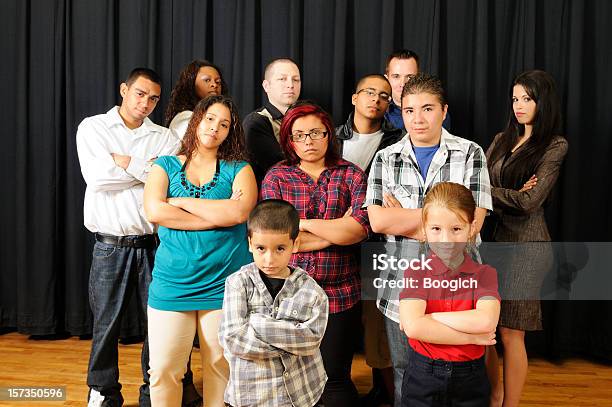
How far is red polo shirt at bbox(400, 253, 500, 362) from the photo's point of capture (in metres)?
1.92

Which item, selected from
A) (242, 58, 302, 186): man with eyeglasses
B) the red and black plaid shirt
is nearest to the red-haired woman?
the red and black plaid shirt

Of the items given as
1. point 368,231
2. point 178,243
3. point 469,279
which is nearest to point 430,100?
point 368,231

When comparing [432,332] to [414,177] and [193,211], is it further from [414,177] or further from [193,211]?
[193,211]

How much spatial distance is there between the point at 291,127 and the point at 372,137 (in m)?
0.49

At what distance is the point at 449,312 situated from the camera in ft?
6.28

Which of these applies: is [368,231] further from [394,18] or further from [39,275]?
[39,275]

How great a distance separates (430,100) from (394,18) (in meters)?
1.52

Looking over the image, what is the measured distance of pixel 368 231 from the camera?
241 centimetres

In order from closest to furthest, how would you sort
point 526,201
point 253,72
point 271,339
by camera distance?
point 271,339 → point 526,201 → point 253,72

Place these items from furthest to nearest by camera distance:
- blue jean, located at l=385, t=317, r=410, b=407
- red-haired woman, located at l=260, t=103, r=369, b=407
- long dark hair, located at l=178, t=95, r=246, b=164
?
long dark hair, located at l=178, t=95, r=246, b=164, red-haired woman, located at l=260, t=103, r=369, b=407, blue jean, located at l=385, t=317, r=410, b=407

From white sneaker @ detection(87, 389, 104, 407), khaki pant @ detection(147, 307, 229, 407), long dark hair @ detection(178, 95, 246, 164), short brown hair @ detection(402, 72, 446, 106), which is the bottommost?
white sneaker @ detection(87, 389, 104, 407)

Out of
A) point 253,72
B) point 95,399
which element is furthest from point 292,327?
A: point 253,72

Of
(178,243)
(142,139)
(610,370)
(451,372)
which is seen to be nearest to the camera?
(451,372)

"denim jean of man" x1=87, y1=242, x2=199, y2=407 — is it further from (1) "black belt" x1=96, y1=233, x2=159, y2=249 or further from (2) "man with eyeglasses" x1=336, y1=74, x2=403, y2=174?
(2) "man with eyeglasses" x1=336, y1=74, x2=403, y2=174
